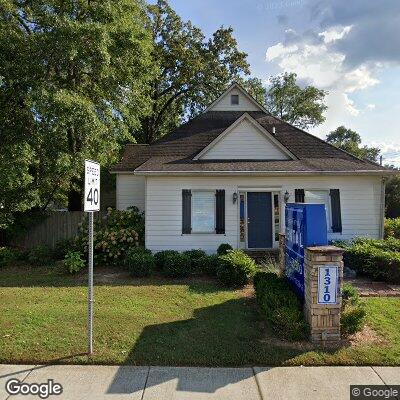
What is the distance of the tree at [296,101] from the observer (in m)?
34.3

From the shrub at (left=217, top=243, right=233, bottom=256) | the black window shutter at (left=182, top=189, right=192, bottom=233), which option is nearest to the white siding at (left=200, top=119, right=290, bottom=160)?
the black window shutter at (left=182, top=189, right=192, bottom=233)

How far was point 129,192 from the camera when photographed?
15352 millimetres

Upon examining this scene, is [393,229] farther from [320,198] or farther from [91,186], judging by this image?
[91,186]

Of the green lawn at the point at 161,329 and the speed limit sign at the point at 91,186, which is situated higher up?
the speed limit sign at the point at 91,186

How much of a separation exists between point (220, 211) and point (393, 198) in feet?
73.6

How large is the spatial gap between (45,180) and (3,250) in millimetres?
2982

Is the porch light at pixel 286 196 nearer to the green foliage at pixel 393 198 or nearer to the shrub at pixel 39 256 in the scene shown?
the shrub at pixel 39 256

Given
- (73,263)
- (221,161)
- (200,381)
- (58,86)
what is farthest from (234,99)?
(200,381)

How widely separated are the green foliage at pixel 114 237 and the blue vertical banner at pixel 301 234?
242 inches

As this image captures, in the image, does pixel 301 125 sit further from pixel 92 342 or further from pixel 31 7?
pixel 92 342

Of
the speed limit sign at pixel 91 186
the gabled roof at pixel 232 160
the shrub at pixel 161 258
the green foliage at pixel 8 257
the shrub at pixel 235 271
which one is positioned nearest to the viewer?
the speed limit sign at pixel 91 186

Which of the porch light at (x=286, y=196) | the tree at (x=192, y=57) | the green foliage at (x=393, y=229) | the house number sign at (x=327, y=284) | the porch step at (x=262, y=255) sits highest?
the tree at (x=192, y=57)

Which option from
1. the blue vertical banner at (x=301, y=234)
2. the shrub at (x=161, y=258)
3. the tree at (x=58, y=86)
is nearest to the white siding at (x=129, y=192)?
the tree at (x=58, y=86)

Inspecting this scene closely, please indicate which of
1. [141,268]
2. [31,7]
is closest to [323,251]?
[141,268]
